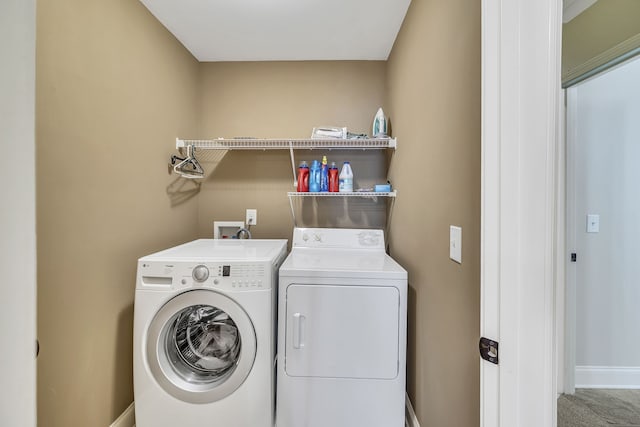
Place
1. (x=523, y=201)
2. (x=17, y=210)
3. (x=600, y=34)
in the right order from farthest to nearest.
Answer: (x=600, y=34)
(x=523, y=201)
(x=17, y=210)

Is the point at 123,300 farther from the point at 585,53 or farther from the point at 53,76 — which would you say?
the point at 585,53

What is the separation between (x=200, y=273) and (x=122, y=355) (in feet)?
2.41

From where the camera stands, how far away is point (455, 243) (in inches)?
37.9

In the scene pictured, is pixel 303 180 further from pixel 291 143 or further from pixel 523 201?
pixel 523 201

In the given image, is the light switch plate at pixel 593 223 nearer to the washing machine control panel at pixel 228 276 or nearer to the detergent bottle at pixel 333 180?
the detergent bottle at pixel 333 180

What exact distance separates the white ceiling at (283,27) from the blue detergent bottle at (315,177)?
2.97 ft

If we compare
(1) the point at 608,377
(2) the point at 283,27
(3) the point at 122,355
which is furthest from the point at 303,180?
(1) the point at 608,377

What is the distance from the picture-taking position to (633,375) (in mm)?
1743

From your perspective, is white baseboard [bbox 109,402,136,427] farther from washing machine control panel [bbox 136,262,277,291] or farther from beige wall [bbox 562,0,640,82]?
beige wall [bbox 562,0,640,82]

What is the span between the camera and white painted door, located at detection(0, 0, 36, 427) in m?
0.41

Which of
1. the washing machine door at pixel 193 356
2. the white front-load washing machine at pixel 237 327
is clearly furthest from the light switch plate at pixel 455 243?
the washing machine door at pixel 193 356

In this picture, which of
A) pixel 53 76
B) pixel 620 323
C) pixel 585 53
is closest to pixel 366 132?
pixel 585 53

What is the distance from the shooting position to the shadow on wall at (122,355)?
141 cm

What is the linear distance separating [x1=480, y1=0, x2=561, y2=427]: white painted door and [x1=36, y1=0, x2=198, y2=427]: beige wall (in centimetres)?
159
